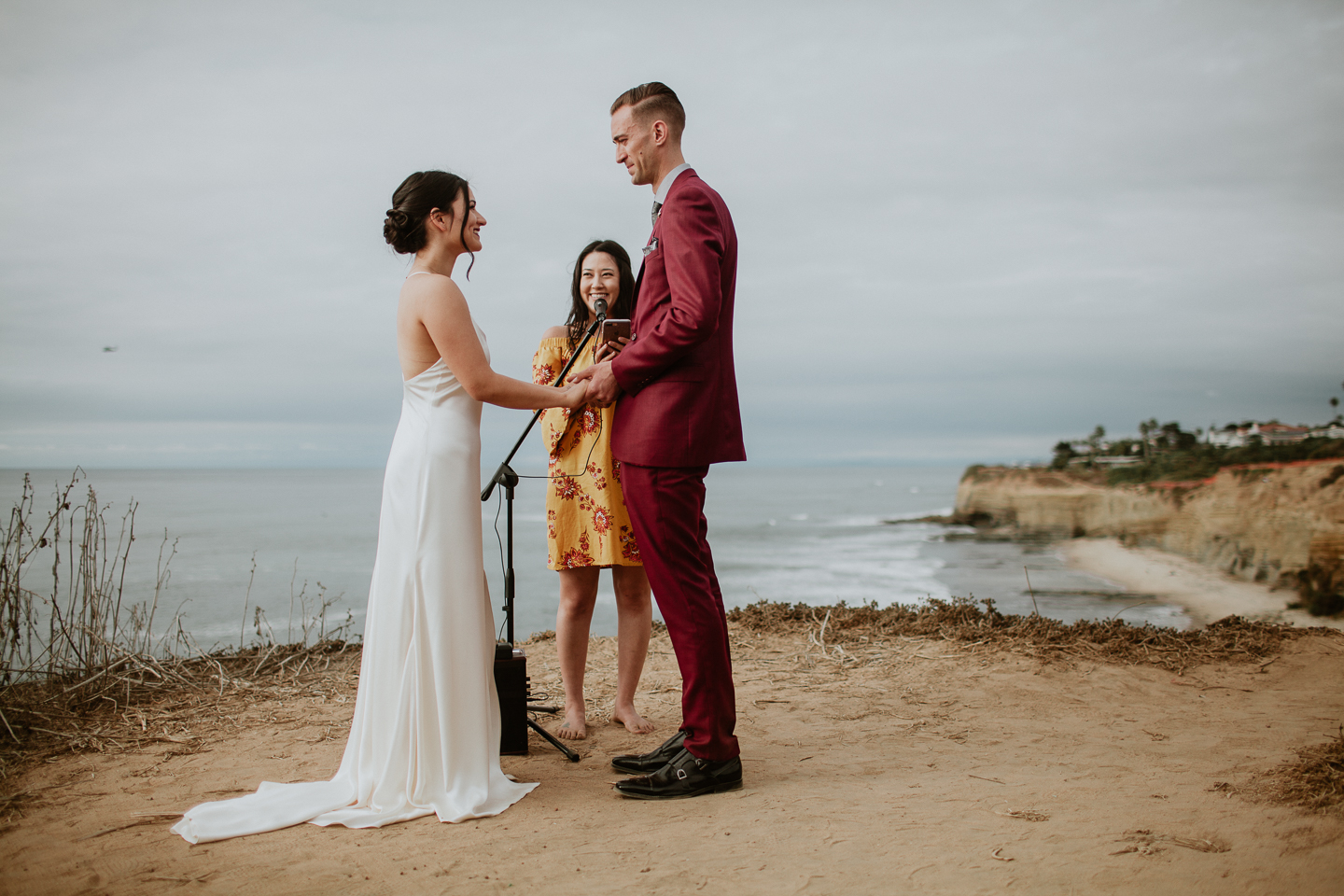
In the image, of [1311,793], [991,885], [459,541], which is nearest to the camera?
[991,885]

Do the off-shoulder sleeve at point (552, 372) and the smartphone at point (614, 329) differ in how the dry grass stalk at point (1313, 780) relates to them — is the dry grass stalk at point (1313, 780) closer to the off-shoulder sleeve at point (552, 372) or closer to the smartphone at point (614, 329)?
the smartphone at point (614, 329)

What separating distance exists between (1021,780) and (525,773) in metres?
1.80

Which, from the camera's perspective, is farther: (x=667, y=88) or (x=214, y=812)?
(x=667, y=88)

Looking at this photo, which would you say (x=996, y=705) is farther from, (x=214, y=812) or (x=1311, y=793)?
(x=214, y=812)

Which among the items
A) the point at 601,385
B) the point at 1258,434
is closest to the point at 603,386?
the point at 601,385

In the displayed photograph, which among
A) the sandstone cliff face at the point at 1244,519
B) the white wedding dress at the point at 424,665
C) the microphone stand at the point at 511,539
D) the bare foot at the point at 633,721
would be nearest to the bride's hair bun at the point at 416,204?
the white wedding dress at the point at 424,665

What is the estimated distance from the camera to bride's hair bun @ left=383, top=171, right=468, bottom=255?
2.82 meters

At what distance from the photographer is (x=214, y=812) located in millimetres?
2533

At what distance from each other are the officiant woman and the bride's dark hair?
2.64 feet

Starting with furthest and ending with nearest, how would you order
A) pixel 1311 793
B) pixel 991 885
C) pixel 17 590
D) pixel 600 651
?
pixel 600 651 < pixel 17 590 < pixel 1311 793 < pixel 991 885

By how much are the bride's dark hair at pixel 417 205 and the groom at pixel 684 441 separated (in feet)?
2.44

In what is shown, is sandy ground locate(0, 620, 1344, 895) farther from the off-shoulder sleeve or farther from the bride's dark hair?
the bride's dark hair

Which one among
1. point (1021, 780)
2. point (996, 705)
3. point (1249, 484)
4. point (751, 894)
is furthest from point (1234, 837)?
point (1249, 484)

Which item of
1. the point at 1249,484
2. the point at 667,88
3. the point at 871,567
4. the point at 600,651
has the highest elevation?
the point at 667,88
